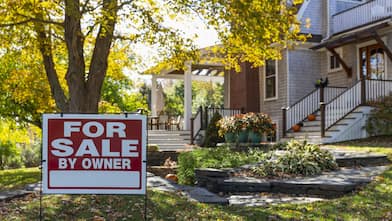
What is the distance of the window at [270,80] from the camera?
17.8m

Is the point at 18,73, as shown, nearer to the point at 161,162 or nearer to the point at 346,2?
the point at 161,162

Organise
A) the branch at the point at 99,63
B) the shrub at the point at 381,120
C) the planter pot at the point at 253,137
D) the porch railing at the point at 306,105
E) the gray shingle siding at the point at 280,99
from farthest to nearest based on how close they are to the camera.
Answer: the gray shingle siding at the point at 280,99 < the porch railing at the point at 306,105 < the shrub at the point at 381,120 < the planter pot at the point at 253,137 < the branch at the point at 99,63

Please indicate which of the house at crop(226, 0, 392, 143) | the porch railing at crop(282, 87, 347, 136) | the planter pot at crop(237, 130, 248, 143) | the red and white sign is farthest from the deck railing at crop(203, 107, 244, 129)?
the red and white sign

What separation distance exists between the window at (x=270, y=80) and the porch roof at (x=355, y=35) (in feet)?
6.25

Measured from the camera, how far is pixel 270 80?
18109 millimetres

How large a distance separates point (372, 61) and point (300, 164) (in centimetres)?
841

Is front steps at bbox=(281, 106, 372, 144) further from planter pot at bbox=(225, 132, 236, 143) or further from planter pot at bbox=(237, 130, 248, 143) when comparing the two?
planter pot at bbox=(225, 132, 236, 143)

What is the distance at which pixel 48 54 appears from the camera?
32.8 ft

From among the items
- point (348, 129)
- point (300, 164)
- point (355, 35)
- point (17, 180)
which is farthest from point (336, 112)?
point (17, 180)

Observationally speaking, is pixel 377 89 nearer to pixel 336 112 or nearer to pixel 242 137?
pixel 336 112

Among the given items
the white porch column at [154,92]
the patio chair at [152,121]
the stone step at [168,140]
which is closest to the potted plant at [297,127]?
the stone step at [168,140]

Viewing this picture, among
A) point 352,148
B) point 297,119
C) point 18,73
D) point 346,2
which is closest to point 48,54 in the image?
point 18,73

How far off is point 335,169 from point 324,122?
471 centimetres

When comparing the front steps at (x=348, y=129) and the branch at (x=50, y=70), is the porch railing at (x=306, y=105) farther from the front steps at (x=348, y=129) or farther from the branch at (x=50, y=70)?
the branch at (x=50, y=70)
